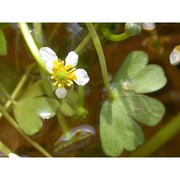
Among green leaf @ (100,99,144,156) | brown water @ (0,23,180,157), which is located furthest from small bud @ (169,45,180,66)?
green leaf @ (100,99,144,156)

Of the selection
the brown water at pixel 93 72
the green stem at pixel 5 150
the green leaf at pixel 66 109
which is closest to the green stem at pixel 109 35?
the brown water at pixel 93 72

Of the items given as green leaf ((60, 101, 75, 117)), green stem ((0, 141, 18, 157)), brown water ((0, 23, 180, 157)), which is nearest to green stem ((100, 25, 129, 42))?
brown water ((0, 23, 180, 157))

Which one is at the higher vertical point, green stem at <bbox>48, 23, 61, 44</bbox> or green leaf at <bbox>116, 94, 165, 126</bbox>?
green stem at <bbox>48, 23, 61, 44</bbox>

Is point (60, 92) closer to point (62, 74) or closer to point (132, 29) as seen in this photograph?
point (62, 74)

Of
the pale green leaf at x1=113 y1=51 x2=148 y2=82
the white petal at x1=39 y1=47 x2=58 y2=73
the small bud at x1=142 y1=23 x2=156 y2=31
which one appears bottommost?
the pale green leaf at x1=113 y1=51 x2=148 y2=82

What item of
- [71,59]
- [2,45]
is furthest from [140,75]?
[2,45]

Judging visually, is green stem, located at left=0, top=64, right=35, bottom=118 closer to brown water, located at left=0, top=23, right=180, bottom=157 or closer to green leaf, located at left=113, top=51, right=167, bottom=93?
brown water, located at left=0, top=23, right=180, bottom=157
